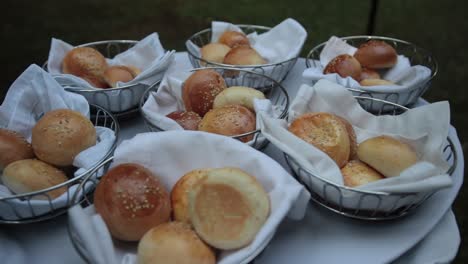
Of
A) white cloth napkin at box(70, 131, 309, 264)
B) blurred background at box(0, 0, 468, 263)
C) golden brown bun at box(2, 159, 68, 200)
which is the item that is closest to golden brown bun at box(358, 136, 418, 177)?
white cloth napkin at box(70, 131, 309, 264)

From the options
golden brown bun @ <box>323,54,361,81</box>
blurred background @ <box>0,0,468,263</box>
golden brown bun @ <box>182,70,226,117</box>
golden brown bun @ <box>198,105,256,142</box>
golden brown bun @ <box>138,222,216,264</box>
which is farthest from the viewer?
blurred background @ <box>0,0,468,263</box>

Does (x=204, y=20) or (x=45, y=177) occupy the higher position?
(x=45, y=177)

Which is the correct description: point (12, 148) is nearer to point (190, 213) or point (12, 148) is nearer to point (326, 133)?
point (190, 213)

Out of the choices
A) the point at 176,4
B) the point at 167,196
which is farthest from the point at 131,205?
the point at 176,4

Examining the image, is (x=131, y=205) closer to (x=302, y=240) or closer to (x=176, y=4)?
(x=302, y=240)

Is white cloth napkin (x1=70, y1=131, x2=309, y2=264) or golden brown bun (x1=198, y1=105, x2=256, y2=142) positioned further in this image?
golden brown bun (x1=198, y1=105, x2=256, y2=142)

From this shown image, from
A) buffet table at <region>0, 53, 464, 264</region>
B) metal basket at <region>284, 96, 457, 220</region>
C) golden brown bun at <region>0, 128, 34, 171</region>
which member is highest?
golden brown bun at <region>0, 128, 34, 171</region>

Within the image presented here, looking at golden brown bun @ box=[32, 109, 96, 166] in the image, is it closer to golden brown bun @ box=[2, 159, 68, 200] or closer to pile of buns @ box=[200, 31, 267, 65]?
golden brown bun @ box=[2, 159, 68, 200]

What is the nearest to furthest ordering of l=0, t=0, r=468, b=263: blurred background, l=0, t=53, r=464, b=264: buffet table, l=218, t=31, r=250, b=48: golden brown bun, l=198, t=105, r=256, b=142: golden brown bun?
l=0, t=53, r=464, b=264: buffet table < l=198, t=105, r=256, b=142: golden brown bun < l=218, t=31, r=250, b=48: golden brown bun < l=0, t=0, r=468, b=263: blurred background
